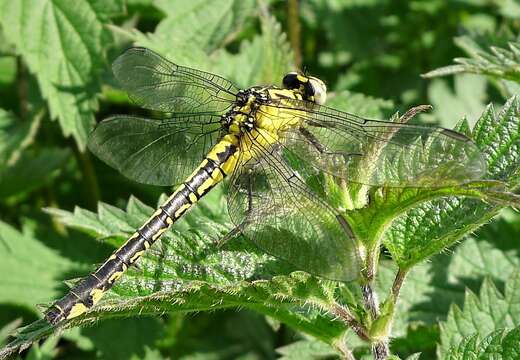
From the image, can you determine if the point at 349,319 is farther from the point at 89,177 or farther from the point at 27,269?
the point at 89,177

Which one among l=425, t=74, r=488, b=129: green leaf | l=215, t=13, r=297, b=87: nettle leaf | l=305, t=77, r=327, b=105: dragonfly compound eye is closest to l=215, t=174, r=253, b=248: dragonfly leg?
l=305, t=77, r=327, b=105: dragonfly compound eye

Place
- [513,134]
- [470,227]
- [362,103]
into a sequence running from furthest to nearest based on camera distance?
[362,103] < [513,134] < [470,227]

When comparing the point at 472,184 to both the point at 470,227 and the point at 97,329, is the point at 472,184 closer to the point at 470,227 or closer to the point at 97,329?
the point at 470,227

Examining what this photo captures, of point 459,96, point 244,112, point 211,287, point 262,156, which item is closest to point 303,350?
point 262,156

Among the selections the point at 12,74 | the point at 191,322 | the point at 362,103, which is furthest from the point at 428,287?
the point at 12,74

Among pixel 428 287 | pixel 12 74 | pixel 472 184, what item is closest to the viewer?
Answer: pixel 472 184

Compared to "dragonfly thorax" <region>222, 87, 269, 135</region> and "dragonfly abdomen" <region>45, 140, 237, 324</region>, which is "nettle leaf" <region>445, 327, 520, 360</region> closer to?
"dragonfly abdomen" <region>45, 140, 237, 324</region>
